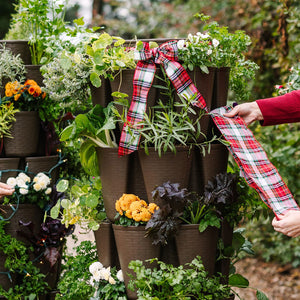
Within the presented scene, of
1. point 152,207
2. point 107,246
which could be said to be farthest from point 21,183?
point 152,207

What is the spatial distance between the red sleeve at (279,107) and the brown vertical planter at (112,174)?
67cm

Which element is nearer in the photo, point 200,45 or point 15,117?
point 200,45

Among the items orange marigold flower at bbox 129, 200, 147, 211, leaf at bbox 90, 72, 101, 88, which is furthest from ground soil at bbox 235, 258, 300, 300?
leaf at bbox 90, 72, 101, 88

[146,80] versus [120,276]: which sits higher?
[146,80]

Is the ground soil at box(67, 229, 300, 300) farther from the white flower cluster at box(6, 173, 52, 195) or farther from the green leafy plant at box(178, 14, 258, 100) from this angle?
the green leafy plant at box(178, 14, 258, 100)

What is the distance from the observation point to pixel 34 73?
8.89 feet

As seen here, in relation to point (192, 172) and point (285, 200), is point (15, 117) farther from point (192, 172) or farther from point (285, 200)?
point (285, 200)

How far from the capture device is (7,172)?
269 cm

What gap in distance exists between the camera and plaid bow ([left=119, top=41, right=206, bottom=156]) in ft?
6.62

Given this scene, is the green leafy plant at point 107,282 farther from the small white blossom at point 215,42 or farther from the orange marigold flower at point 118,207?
the small white blossom at point 215,42

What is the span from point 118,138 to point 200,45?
0.53 metres

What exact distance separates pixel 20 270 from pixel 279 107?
157 cm

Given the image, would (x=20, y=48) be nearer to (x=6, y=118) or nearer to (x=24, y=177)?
(x=6, y=118)

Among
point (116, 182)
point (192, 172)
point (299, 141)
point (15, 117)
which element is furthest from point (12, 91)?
point (299, 141)
